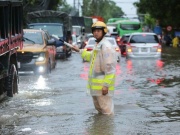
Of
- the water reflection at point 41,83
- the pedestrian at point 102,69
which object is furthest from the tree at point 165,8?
the pedestrian at point 102,69

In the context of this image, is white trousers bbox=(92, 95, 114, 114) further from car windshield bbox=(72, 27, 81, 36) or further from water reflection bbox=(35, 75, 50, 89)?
car windshield bbox=(72, 27, 81, 36)

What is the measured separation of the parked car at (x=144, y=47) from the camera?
32.5 m

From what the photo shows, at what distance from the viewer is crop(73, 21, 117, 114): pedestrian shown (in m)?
10.2

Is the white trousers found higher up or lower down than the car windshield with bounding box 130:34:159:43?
higher up

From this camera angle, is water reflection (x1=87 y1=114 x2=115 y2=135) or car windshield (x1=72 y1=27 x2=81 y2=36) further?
car windshield (x1=72 y1=27 x2=81 y2=36)

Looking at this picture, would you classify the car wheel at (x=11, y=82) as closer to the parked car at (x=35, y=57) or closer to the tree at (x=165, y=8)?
the parked car at (x=35, y=57)

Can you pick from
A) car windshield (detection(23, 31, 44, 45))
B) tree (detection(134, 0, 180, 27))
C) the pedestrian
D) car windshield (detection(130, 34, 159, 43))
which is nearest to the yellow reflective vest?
the pedestrian

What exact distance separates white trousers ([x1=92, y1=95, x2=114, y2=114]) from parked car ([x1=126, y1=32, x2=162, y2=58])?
21.9 metres

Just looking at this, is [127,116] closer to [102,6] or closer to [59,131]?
[59,131]

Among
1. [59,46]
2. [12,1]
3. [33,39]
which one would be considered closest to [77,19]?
[59,46]

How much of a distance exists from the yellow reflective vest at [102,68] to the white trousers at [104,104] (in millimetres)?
127

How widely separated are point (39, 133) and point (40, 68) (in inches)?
480

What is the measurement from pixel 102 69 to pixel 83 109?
2.13 metres

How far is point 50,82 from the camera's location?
19.0m
